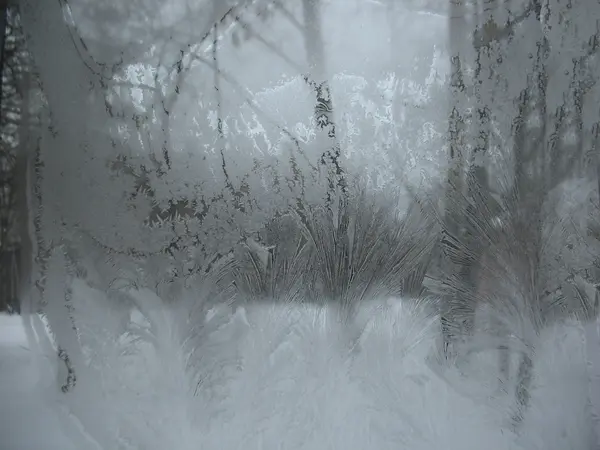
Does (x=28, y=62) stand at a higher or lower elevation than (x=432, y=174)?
higher

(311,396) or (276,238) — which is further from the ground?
(276,238)

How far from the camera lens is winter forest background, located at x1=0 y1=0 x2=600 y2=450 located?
917 mm

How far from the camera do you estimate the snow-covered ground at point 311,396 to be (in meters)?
0.91

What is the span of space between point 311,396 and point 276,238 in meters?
0.28

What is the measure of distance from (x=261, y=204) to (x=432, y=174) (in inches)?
12.3

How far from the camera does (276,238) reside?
3.10 ft

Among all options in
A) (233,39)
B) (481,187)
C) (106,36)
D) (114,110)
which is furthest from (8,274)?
(481,187)

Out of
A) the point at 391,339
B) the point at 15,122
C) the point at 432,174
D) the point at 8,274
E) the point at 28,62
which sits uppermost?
the point at 28,62

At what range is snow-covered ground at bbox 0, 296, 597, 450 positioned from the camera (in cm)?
91

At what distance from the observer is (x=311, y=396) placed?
937 millimetres

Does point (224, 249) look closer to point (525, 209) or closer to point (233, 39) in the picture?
point (233, 39)

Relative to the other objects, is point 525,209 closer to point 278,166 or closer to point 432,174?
point 432,174

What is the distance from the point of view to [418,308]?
960 mm

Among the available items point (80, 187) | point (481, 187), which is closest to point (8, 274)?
point (80, 187)
